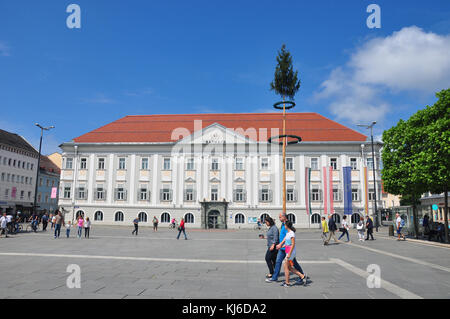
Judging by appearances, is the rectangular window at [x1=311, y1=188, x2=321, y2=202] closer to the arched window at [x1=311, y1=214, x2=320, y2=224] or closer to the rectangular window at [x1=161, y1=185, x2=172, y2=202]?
the arched window at [x1=311, y1=214, x2=320, y2=224]

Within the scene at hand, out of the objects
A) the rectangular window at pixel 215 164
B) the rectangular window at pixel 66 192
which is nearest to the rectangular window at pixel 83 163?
the rectangular window at pixel 66 192

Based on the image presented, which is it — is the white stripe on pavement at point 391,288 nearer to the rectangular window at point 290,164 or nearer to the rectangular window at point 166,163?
the rectangular window at point 290,164

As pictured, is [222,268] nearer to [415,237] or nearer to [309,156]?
[415,237]

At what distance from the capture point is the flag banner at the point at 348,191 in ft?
129

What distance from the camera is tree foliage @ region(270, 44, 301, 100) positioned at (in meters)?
22.4

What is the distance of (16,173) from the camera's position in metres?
58.7

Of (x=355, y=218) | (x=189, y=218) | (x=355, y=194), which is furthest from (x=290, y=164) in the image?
(x=189, y=218)

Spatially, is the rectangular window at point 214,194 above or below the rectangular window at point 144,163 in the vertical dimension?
below

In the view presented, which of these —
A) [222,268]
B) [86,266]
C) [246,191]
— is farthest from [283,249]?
[246,191]

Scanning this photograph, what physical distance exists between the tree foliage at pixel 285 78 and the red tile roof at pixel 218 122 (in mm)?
23159

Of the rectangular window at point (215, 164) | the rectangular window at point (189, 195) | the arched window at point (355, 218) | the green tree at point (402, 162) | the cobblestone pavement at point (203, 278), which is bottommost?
the cobblestone pavement at point (203, 278)

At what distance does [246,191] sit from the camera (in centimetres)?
4372

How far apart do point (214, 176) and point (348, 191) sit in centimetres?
1772

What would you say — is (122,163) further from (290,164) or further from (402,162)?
(402,162)
